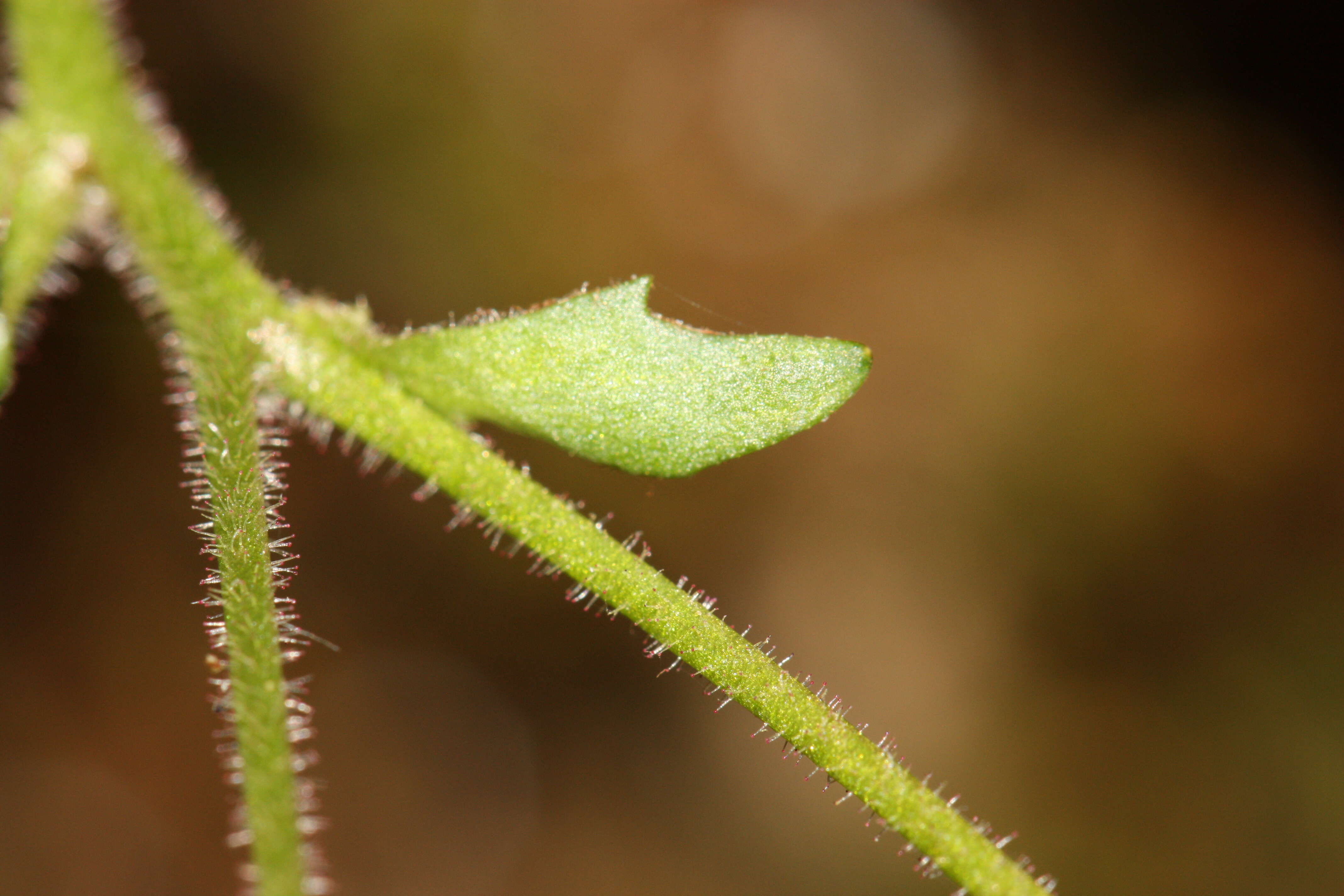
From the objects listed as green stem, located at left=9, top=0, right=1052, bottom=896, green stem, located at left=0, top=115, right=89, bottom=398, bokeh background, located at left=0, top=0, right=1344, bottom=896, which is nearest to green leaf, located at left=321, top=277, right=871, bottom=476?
green stem, located at left=9, top=0, right=1052, bottom=896

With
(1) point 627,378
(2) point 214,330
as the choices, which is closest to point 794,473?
(1) point 627,378

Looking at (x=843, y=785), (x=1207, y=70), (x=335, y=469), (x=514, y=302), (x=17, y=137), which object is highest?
(x=1207, y=70)

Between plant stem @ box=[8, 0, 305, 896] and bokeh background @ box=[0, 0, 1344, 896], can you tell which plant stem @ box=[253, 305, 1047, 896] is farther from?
bokeh background @ box=[0, 0, 1344, 896]

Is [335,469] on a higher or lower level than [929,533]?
higher

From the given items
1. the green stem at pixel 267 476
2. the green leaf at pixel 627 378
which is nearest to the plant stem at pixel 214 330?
the green stem at pixel 267 476

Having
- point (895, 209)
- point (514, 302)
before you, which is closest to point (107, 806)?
point (514, 302)

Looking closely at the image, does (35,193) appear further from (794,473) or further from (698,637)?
(794,473)

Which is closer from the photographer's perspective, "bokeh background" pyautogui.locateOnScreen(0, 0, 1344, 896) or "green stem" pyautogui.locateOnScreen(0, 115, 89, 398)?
"green stem" pyautogui.locateOnScreen(0, 115, 89, 398)

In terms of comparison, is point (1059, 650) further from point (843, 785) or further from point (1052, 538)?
point (843, 785)
